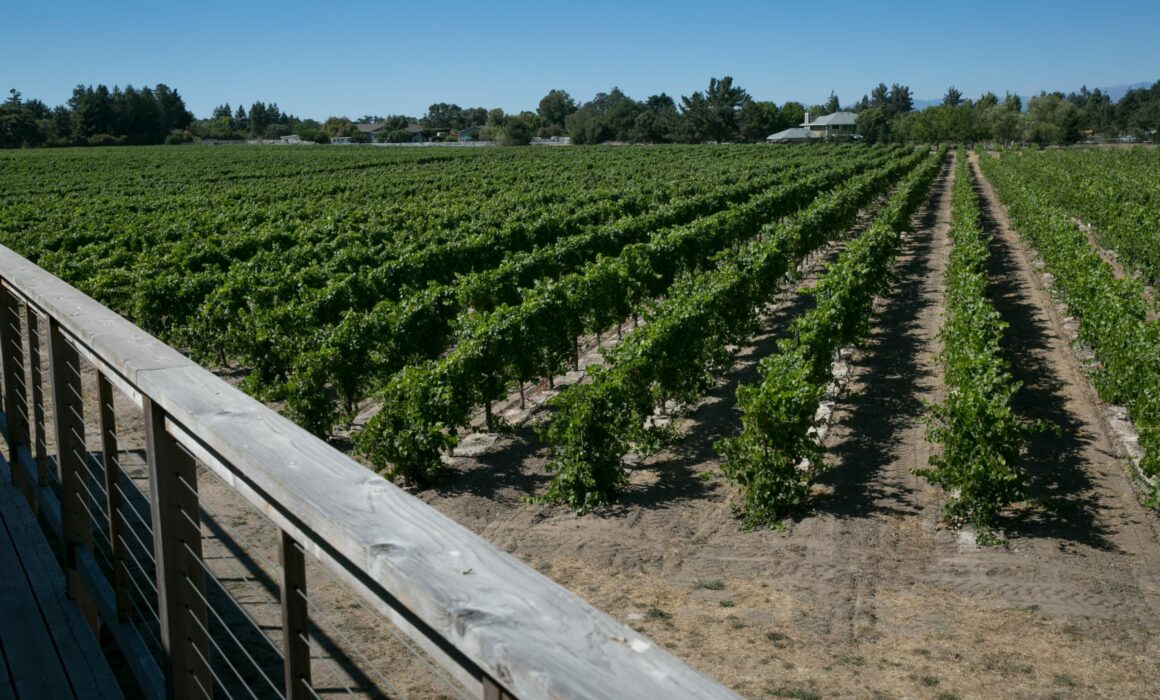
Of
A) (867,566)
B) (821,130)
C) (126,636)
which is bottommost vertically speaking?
(867,566)

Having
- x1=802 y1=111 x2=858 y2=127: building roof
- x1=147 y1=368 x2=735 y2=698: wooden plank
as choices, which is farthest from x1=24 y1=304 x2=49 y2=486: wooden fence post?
x1=802 y1=111 x2=858 y2=127: building roof

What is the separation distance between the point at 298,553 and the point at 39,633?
2.22 m

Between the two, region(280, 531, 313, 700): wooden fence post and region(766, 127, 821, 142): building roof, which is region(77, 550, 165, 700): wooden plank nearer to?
region(280, 531, 313, 700): wooden fence post

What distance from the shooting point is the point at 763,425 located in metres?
9.51

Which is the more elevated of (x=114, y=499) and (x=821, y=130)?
(x=821, y=130)

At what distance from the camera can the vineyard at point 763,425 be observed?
743 cm

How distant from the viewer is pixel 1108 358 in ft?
40.6

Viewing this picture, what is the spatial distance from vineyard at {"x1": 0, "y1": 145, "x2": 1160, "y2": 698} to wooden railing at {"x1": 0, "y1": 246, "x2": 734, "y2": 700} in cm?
451

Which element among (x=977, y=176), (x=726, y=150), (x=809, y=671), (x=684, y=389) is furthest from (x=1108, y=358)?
(x=726, y=150)

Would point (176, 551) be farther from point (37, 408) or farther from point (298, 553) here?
point (37, 408)

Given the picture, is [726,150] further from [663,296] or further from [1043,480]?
[1043,480]

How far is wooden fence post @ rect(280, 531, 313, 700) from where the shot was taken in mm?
1870

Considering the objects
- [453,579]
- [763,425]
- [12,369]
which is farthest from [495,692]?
[763,425]

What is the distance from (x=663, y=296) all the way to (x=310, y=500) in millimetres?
19059
